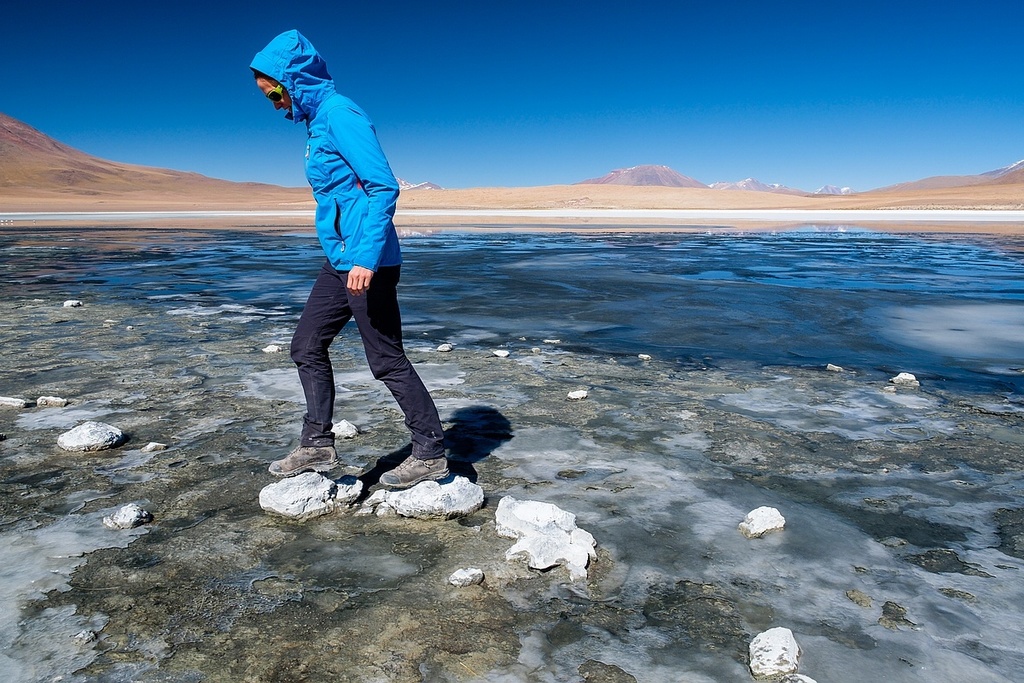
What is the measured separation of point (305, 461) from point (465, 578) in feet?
3.97

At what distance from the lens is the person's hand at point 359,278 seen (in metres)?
2.79

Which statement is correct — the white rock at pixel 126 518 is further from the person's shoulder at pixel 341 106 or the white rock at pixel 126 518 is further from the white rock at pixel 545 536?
the person's shoulder at pixel 341 106

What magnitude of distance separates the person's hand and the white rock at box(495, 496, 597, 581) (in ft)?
3.32

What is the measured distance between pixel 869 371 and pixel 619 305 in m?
3.78

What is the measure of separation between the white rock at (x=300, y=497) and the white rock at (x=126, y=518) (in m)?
0.44

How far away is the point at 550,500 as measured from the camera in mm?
3029

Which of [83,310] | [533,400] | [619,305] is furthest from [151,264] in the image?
[533,400]

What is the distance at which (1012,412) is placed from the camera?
432 cm

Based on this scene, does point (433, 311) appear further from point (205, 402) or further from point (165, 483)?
point (165, 483)

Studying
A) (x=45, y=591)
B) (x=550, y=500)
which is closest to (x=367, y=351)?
(x=550, y=500)

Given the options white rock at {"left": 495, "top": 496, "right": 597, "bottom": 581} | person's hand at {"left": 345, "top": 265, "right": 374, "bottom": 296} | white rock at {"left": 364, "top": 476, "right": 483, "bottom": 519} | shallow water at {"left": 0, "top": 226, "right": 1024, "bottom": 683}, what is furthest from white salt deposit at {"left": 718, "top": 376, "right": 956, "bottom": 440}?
person's hand at {"left": 345, "top": 265, "right": 374, "bottom": 296}

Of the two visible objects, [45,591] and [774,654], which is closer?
[774,654]

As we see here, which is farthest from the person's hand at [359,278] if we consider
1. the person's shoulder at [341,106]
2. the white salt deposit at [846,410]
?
the white salt deposit at [846,410]

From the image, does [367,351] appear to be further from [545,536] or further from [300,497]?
[545,536]
